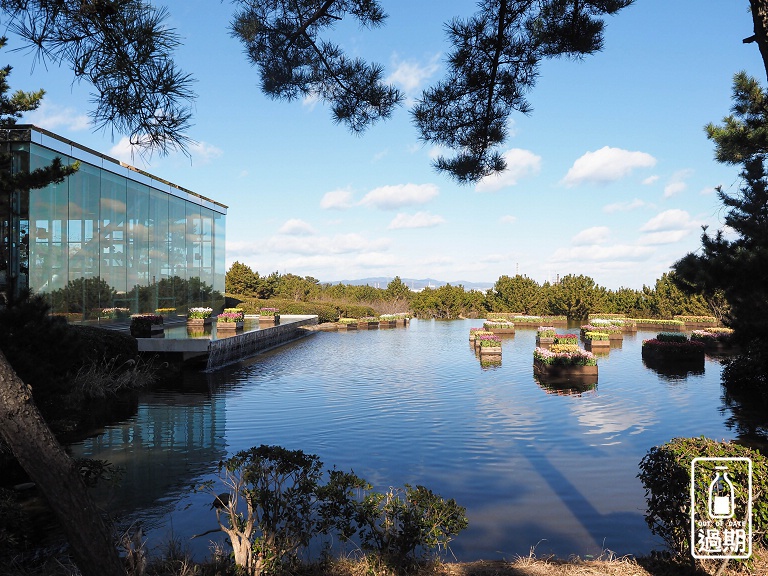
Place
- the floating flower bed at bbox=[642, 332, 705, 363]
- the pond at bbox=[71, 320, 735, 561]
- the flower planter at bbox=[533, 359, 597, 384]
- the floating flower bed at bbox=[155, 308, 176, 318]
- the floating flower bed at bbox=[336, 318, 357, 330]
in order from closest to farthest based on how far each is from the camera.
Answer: the pond at bbox=[71, 320, 735, 561]
the flower planter at bbox=[533, 359, 597, 384]
the floating flower bed at bbox=[642, 332, 705, 363]
the floating flower bed at bbox=[155, 308, 176, 318]
the floating flower bed at bbox=[336, 318, 357, 330]

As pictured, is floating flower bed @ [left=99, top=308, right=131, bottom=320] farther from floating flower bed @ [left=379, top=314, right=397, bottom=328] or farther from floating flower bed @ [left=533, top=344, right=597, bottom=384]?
floating flower bed @ [left=379, top=314, right=397, bottom=328]

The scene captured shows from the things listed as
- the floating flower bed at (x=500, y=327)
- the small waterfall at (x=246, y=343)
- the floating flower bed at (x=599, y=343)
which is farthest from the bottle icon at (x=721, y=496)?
the floating flower bed at (x=500, y=327)

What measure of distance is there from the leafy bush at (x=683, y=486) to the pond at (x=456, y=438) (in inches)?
37.2

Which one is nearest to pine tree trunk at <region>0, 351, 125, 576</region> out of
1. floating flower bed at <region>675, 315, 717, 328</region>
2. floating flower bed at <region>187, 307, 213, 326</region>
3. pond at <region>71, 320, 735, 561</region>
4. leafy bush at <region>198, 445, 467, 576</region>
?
leafy bush at <region>198, 445, 467, 576</region>

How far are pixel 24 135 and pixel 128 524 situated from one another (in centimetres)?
1341

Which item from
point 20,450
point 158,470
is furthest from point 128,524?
point 20,450

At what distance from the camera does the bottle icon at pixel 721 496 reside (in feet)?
12.7

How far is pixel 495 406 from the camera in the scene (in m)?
11.4

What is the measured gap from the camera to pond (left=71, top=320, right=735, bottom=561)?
561 centimetres

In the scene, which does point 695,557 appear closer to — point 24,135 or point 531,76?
point 531,76

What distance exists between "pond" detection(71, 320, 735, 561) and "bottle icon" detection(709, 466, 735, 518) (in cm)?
122

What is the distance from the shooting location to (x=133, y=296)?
860 inches

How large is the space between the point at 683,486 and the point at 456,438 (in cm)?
504

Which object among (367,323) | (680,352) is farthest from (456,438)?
(367,323)
